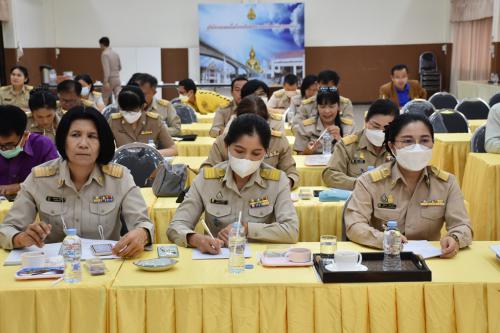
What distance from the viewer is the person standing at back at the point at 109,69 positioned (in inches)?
631

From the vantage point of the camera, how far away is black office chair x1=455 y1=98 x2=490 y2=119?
9177 millimetres

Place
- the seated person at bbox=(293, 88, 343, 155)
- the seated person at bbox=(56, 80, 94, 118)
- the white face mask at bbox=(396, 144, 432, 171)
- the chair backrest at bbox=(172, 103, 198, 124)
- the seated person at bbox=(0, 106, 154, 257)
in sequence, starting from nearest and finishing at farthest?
the seated person at bbox=(0, 106, 154, 257) → the white face mask at bbox=(396, 144, 432, 171) → the seated person at bbox=(293, 88, 343, 155) → the seated person at bbox=(56, 80, 94, 118) → the chair backrest at bbox=(172, 103, 198, 124)

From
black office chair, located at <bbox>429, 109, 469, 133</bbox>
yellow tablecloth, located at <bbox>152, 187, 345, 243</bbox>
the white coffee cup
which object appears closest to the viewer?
the white coffee cup

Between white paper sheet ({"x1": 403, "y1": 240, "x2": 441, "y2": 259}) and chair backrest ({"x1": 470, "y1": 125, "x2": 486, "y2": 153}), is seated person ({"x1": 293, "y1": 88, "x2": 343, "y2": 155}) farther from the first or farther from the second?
white paper sheet ({"x1": 403, "y1": 240, "x2": 441, "y2": 259})

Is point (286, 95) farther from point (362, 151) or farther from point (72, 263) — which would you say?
point (72, 263)

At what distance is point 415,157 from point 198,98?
24.8 feet

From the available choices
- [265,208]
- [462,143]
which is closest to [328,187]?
[265,208]

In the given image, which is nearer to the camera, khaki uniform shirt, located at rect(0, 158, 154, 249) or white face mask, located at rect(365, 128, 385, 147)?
khaki uniform shirt, located at rect(0, 158, 154, 249)

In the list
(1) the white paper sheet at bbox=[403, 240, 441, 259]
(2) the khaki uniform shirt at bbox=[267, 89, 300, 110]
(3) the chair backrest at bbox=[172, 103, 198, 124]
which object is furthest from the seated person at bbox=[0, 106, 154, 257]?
(2) the khaki uniform shirt at bbox=[267, 89, 300, 110]

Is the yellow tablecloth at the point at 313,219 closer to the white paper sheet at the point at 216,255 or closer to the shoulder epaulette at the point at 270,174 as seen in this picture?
the shoulder epaulette at the point at 270,174

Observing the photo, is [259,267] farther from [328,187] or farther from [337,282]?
[328,187]

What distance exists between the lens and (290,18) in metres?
17.6

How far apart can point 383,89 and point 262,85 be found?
3.37 metres

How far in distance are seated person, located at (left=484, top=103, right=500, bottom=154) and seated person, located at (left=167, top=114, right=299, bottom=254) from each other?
8.89ft
